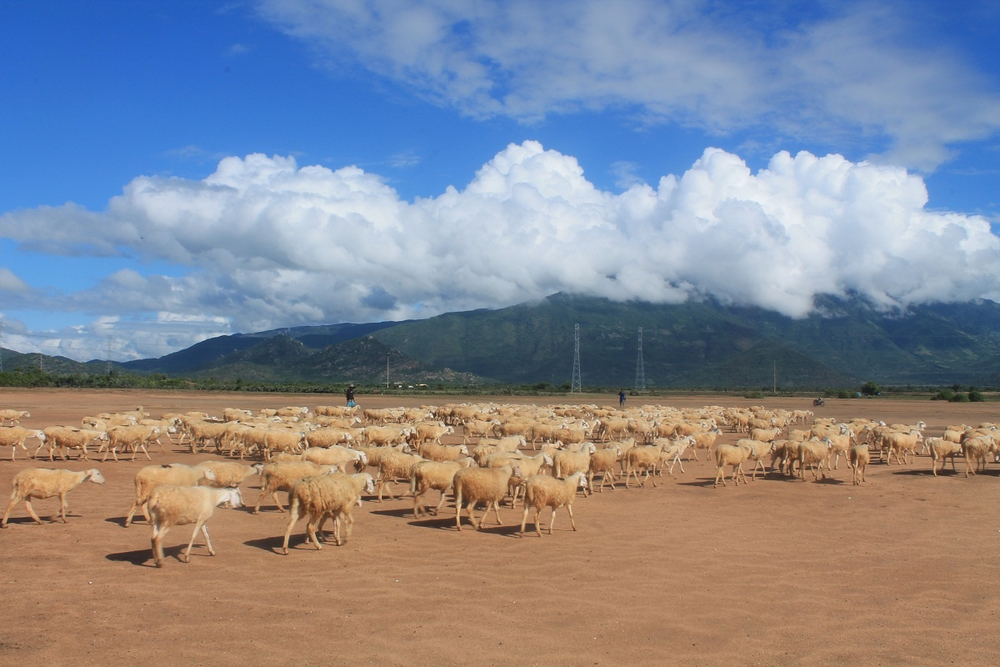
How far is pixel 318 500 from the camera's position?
12.6m

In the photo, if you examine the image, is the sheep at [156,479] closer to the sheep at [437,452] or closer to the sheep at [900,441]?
the sheep at [437,452]

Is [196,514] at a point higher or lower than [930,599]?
higher

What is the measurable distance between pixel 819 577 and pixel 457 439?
23823 mm

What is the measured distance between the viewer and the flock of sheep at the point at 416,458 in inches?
515

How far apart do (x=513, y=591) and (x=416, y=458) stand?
7.54 m

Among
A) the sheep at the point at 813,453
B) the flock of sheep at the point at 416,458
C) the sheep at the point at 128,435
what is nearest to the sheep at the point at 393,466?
the flock of sheep at the point at 416,458

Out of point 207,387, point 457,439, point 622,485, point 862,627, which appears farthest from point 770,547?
point 207,387

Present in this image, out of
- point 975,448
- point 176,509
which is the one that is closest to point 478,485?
point 176,509

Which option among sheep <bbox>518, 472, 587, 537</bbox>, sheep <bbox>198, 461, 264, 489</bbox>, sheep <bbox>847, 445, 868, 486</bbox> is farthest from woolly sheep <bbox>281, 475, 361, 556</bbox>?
sheep <bbox>847, 445, 868, 486</bbox>

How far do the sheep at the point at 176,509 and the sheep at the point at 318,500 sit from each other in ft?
4.36

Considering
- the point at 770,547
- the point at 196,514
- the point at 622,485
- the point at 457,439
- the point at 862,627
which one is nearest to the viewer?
the point at 862,627

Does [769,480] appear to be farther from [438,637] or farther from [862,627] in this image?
[438,637]

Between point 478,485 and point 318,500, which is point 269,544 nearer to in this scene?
point 318,500

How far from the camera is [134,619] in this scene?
9203 mm
